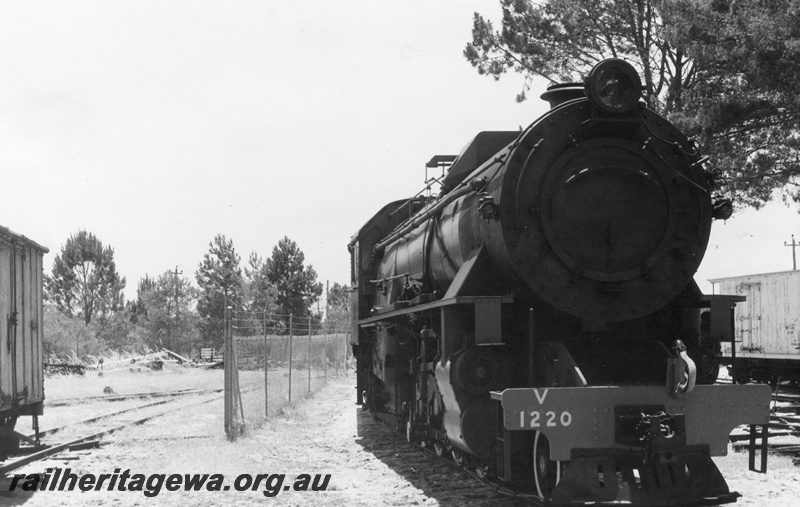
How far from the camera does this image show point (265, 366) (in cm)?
1428

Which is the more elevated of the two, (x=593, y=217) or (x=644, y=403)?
(x=593, y=217)

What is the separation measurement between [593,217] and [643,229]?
46 centimetres

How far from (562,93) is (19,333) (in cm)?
751

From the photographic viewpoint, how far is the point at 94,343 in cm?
3822

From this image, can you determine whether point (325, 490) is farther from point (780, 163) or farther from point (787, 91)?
point (780, 163)

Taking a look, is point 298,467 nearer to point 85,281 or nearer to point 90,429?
point 90,429

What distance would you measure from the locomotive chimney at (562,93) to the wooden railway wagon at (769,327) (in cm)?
1226

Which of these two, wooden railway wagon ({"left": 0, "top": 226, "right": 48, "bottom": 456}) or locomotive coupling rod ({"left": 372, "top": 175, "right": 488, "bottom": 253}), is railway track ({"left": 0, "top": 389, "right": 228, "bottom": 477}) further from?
locomotive coupling rod ({"left": 372, "top": 175, "right": 488, "bottom": 253})

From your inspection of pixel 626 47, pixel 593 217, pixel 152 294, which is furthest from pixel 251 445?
pixel 152 294

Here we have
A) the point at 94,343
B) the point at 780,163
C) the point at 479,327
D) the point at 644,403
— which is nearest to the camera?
the point at 644,403

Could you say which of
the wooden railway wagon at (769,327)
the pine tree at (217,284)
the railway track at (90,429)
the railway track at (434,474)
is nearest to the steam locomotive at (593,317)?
the railway track at (434,474)

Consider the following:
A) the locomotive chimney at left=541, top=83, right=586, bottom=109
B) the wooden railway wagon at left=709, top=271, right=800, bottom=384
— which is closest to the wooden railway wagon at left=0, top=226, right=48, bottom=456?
the locomotive chimney at left=541, top=83, right=586, bottom=109

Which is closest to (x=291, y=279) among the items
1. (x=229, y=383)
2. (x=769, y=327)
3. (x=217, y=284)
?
(x=217, y=284)

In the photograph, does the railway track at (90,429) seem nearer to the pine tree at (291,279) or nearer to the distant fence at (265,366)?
the distant fence at (265,366)
